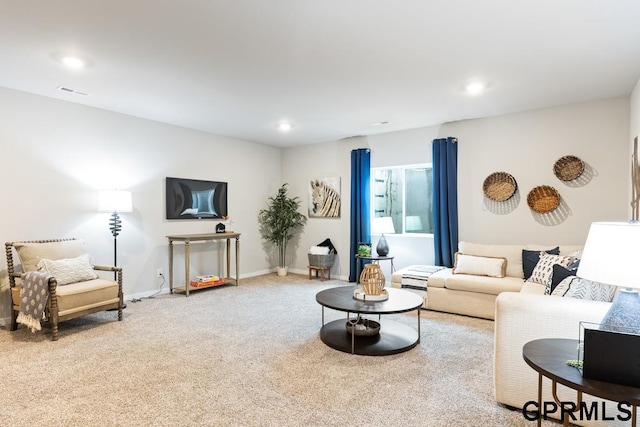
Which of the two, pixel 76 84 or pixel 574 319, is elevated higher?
pixel 76 84

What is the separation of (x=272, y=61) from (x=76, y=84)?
7.09 ft

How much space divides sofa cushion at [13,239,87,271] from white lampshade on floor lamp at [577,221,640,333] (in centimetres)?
456

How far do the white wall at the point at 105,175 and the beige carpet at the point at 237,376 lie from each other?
1.10m

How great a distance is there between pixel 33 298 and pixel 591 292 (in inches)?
179

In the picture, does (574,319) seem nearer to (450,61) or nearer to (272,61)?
(450,61)

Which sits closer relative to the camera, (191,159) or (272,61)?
(272,61)

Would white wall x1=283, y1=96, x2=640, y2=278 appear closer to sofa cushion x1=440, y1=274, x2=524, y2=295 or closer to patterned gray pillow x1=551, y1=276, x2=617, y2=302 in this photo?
sofa cushion x1=440, y1=274, x2=524, y2=295

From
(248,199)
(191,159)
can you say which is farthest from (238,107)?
(248,199)

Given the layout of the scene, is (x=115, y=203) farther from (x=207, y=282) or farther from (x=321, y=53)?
(x=321, y=53)

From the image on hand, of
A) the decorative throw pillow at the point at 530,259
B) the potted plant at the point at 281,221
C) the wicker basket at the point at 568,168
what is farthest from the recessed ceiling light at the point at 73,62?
the wicker basket at the point at 568,168

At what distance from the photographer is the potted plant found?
6785mm

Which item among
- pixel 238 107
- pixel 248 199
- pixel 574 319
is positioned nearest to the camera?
pixel 574 319

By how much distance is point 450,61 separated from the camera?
315 cm

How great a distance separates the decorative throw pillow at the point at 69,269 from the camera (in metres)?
3.68
